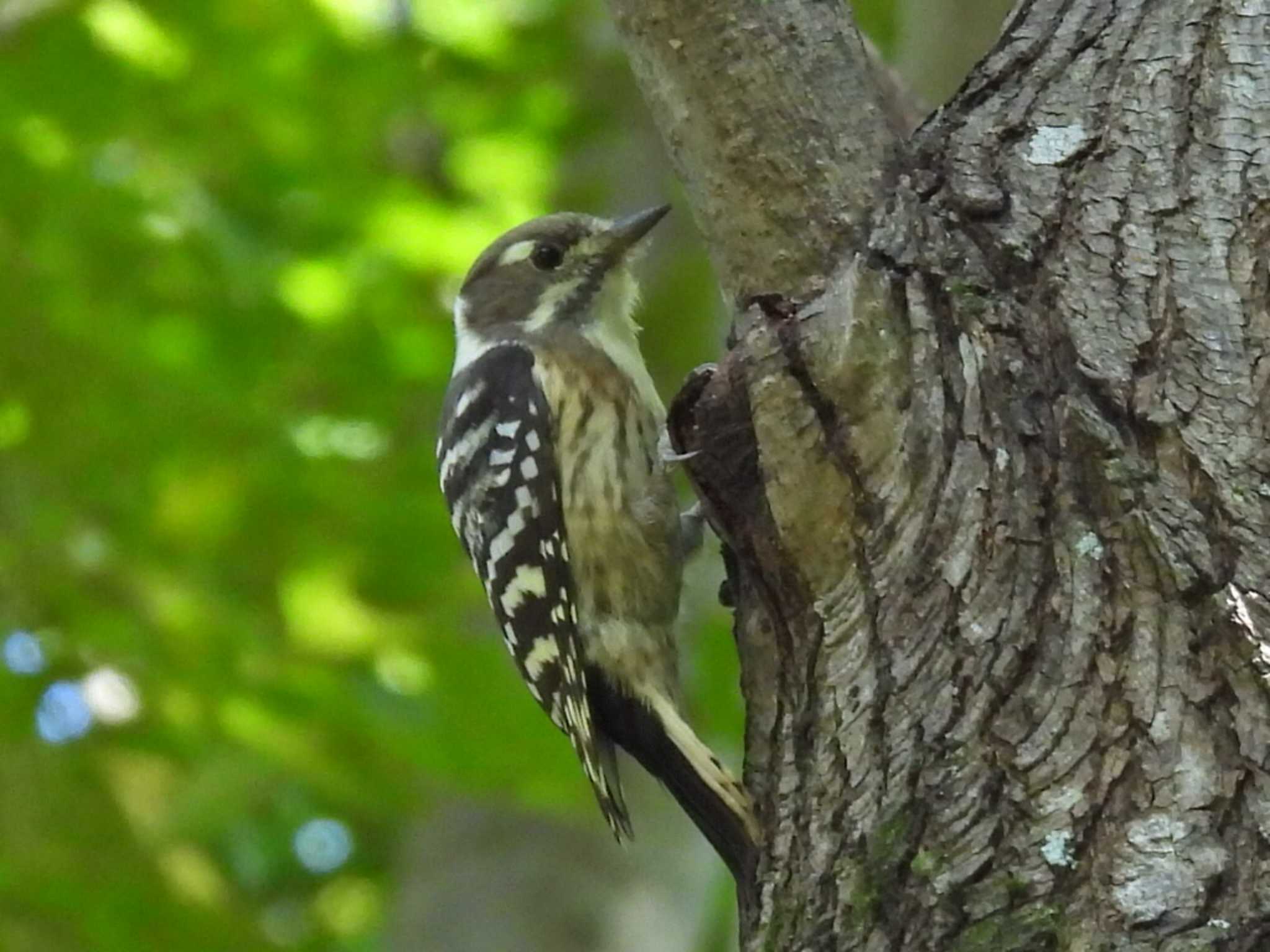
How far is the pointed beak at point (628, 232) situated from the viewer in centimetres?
458

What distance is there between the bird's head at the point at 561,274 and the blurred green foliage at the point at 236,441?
0.86 metres

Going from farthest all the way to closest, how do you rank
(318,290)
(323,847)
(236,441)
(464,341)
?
(323,847), (318,290), (236,441), (464,341)

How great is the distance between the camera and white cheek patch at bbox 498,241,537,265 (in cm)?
470

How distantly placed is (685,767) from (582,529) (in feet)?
2.66

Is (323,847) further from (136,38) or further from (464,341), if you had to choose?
(136,38)

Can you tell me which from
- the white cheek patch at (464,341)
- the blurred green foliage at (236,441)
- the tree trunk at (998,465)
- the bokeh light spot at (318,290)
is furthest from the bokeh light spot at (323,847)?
the tree trunk at (998,465)

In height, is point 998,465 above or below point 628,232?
above

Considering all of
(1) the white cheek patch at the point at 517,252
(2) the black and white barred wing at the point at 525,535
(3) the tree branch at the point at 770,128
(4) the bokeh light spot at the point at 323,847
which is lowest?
(4) the bokeh light spot at the point at 323,847

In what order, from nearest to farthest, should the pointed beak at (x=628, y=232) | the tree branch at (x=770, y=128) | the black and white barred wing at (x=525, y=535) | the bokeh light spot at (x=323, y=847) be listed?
1. the tree branch at (x=770, y=128)
2. the black and white barred wing at (x=525, y=535)
3. the pointed beak at (x=628, y=232)
4. the bokeh light spot at (x=323, y=847)

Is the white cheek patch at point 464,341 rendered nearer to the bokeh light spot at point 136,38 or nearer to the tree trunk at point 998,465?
the bokeh light spot at point 136,38

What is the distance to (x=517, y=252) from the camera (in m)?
4.73

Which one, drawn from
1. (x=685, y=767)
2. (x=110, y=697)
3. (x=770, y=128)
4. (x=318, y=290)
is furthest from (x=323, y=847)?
(x=770, y=128)

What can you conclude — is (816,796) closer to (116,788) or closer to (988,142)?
(988,142)

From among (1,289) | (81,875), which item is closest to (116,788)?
(81,875)
